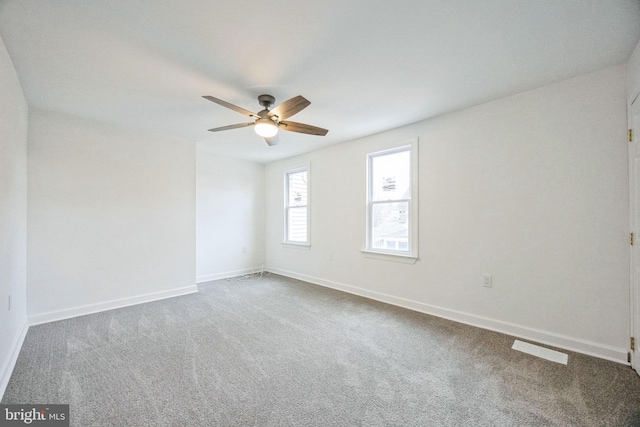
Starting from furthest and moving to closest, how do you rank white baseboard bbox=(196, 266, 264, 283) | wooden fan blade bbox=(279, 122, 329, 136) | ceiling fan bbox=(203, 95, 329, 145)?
1. white baseboard bbox=(196, 266, 264, 283)
2. wooden fan blade bbox=(279, 122, 329, 136)
3. ceiling fan bbox=(203, 95, 329, 145)

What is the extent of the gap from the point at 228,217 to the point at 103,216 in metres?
2.09

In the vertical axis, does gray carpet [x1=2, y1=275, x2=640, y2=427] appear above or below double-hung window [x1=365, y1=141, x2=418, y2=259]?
below

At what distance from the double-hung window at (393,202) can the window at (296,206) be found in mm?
1494

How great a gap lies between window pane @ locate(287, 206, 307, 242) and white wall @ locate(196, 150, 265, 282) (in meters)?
0.77

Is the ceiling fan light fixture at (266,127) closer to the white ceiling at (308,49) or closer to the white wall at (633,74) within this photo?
the white ceiling at (308,49)

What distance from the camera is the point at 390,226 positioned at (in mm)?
3852

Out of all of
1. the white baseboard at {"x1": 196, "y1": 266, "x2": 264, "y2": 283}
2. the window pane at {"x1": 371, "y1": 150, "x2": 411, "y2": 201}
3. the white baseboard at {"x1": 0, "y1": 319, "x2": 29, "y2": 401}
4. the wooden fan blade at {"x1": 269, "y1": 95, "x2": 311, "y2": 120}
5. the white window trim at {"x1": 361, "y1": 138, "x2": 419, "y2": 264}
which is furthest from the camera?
the white baseboard at {"x1": 196, "y1": 266, "x2": 264, "y2": 283}

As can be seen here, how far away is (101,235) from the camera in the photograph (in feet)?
11.4

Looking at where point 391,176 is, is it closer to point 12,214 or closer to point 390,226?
point 390,226

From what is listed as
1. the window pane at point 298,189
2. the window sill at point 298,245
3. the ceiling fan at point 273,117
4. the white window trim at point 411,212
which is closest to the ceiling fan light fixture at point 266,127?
the ceiling fan at point 273,117

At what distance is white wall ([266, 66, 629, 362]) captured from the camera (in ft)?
7.30

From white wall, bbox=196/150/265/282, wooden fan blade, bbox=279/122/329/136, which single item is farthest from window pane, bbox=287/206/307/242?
wooden fan blade, bbox=279/122/329/136

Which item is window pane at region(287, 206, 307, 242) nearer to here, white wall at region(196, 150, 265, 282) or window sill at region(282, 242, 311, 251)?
window sill at region(282, 242, 311, 251)

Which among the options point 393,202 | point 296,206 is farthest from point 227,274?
point 393,202
